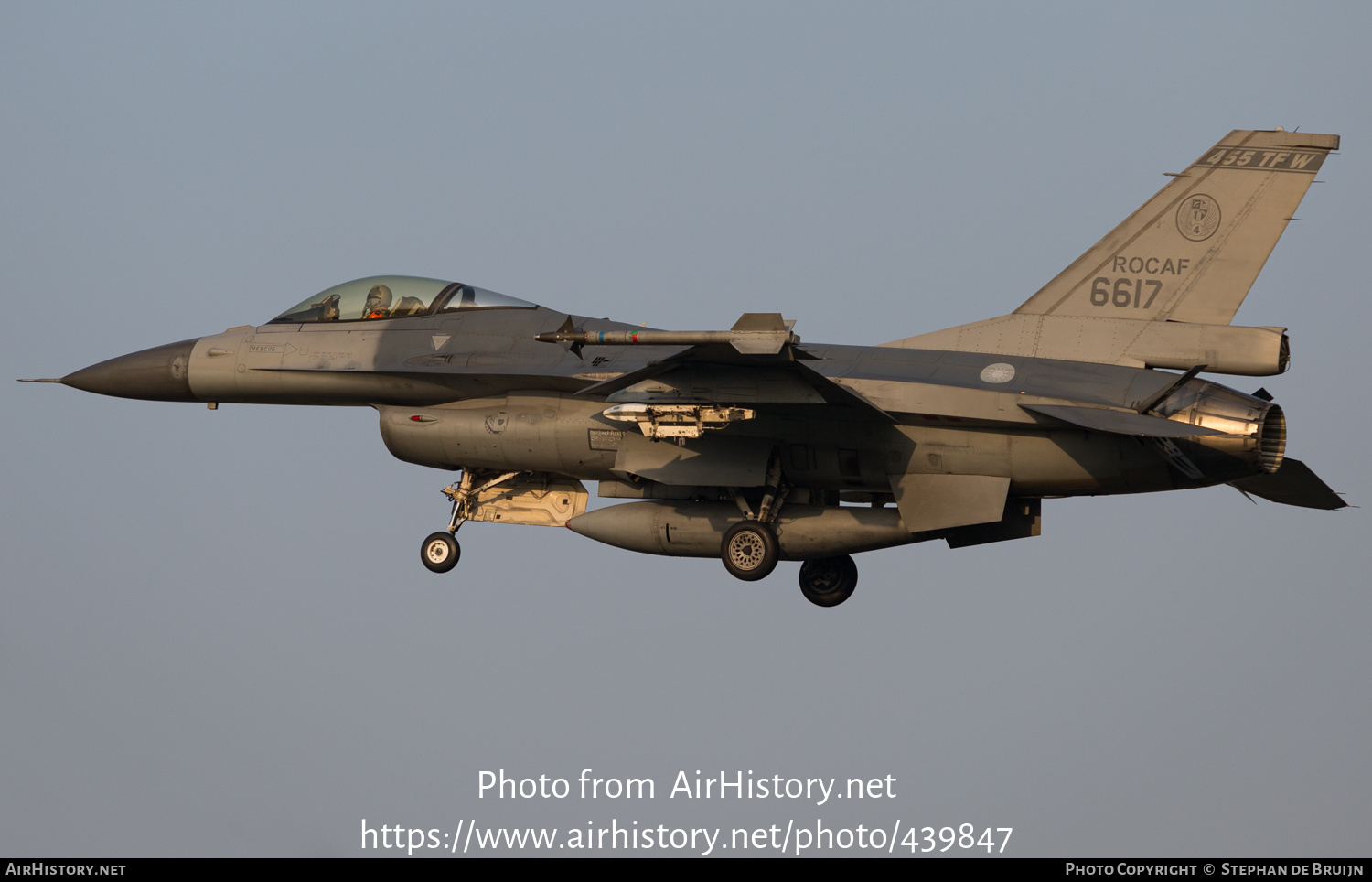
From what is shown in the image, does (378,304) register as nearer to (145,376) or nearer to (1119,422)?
(145,376)

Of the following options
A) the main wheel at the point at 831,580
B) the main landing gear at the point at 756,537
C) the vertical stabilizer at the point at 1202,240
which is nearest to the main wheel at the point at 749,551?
the main landing gear at the point at 756,537

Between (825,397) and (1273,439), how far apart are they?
4346mm

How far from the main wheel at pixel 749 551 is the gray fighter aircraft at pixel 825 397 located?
0.02 meters

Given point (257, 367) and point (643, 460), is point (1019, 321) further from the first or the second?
point (257, 367)

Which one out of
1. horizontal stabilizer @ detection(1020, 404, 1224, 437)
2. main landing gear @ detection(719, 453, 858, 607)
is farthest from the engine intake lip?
main landing gear @ detection(719, 453, 858, 607)

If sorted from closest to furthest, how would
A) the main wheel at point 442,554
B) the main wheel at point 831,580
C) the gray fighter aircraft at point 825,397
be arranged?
the gray fighter aircraft at point 825,397, the main wheel at point 442,554, the main wheel at point 831,580

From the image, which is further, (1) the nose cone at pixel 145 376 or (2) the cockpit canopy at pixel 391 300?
(1) the nose cone at pixel 145 376

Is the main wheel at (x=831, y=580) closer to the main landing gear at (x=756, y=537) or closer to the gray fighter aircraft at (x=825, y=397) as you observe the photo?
the gray fighter aircraft at (x=825, y=397)

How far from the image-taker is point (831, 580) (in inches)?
813

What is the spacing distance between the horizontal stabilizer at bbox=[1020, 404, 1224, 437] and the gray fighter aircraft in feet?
0.11

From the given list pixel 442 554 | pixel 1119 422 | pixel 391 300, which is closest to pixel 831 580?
pixel 442 554

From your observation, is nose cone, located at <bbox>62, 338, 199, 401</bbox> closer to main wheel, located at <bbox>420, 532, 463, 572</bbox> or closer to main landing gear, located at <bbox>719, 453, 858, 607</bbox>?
main wheel, located at <bbox>420, 532, 463, 572</bbox>

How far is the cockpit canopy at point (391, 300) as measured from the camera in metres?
20.4

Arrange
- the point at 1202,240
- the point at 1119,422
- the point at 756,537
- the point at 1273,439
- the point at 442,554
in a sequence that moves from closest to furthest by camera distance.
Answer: the point at 1119,422, the point at 1273,439, the point at 1202,240, the point at 756,537, the point at 442,554
